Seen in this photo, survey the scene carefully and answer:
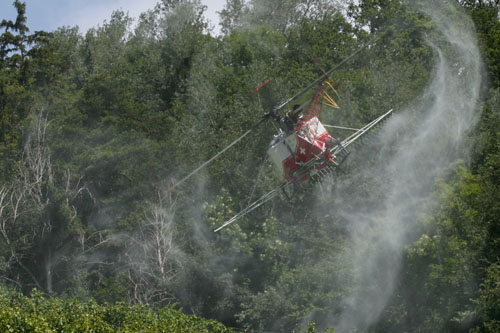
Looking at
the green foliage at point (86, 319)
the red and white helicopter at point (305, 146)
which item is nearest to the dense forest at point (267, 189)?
the green foliage at point (86, 319)

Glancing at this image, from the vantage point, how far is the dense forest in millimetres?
25859

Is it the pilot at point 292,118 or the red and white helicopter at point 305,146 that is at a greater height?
the pilot at point 292,118

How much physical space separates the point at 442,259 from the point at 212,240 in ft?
38.4

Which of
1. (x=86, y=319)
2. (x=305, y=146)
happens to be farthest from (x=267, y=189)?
(x=86, y=319)

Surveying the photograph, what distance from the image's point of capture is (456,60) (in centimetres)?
3519

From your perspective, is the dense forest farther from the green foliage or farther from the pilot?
the pilot

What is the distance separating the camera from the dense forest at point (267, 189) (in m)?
25.9

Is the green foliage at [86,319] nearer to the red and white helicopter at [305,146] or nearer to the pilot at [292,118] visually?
the red and white helicopter at [305,146]

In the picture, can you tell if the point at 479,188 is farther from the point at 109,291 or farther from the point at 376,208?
the point at 109,291

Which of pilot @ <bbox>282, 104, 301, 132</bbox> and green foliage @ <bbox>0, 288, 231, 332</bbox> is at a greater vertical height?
pilot @ <bbox>282, 104, 301, 132</bbox>

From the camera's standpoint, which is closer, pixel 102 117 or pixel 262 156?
pixel 262 156

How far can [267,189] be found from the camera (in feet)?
102

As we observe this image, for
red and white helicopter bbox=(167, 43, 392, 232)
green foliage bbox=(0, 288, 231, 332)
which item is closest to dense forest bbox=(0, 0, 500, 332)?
green foliage bbox=(0, 288, 231, 332)

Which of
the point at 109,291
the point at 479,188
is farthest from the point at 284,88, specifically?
the point at 109,291
